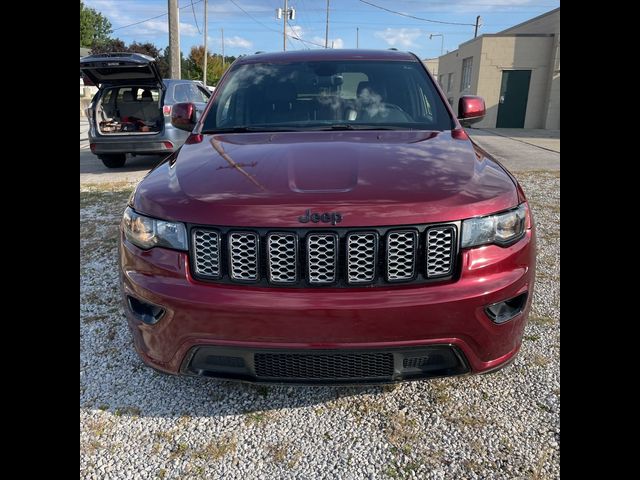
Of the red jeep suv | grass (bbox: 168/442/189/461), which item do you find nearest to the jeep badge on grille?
the red jeep suv

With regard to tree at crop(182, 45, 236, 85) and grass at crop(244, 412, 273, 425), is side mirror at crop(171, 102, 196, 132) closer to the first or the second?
grass at crop(244, 412, 273, 425)

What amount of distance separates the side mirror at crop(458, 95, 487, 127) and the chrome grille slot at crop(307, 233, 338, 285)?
2.10m

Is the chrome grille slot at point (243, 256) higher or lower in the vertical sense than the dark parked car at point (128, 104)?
lower

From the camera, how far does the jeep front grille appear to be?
1.74 m

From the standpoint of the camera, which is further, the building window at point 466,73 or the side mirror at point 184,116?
the building window at point 466,73

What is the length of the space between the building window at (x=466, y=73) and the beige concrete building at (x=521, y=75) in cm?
172

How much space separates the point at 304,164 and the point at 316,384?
970mm

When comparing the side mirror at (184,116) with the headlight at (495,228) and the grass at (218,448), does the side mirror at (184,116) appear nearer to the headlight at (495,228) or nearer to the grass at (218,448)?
the grass at (218,448)

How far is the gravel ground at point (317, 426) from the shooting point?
187cm

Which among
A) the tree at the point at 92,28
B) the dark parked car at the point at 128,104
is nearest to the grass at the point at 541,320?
the dark parked car at the point at 128,104
